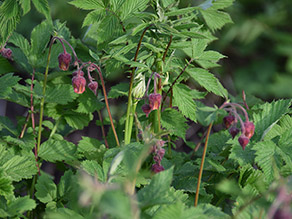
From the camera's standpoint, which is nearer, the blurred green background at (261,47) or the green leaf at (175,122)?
the green leaf at (175,122)

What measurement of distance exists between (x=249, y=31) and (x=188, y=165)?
377 cm

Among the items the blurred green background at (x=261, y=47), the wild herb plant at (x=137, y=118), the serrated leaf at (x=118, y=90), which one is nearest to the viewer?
the wild herb plant at (x=137, y=118)

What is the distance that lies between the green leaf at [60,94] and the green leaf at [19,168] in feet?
0.82

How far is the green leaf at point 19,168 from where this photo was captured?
104 cm

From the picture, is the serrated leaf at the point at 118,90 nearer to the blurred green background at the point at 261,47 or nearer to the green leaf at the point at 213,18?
the green leaf at the point at 213,18

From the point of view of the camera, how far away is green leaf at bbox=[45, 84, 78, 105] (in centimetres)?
128

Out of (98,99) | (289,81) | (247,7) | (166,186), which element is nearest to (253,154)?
(166,186)

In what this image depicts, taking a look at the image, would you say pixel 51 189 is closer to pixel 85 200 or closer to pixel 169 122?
pixel 169 122

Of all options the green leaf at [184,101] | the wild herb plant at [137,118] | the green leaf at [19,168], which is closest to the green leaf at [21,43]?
the wild herb plant at [137,118]

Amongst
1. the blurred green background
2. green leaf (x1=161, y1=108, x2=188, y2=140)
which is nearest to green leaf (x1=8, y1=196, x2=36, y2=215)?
green leaf (x1=161, y1=108, x2=188, y2=140)

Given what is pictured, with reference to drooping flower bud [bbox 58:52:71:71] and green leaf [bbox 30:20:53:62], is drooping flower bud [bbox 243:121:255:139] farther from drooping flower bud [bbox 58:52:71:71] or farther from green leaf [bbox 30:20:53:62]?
green leaf [bbox 30:20:53:62]

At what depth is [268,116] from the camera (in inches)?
44.4

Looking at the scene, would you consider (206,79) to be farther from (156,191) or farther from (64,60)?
(156,191)

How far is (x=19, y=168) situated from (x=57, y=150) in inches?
6.9
